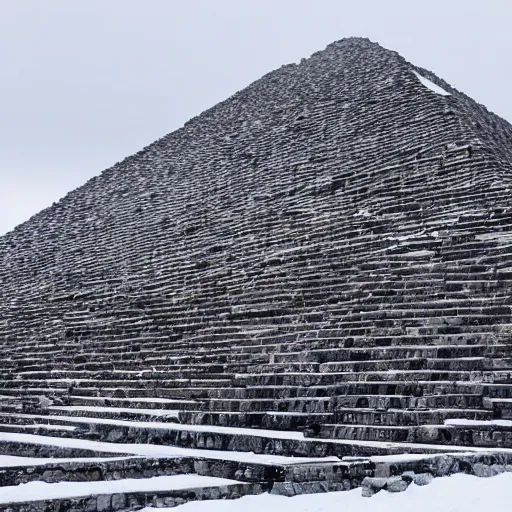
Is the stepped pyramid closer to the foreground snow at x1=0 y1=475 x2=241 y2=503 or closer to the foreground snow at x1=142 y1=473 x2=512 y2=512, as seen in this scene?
the foreground snow at x1=142 y1=473 x2=512 y2=512

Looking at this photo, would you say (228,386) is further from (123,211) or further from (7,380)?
(123,211)

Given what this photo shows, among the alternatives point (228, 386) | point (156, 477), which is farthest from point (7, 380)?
point (156, 477)

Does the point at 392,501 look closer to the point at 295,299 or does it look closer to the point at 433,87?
the point at 295,299

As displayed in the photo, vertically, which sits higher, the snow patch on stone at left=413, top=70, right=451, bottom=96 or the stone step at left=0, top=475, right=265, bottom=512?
the snow patch on stone at left=413, top=70, right=451, bottom=96

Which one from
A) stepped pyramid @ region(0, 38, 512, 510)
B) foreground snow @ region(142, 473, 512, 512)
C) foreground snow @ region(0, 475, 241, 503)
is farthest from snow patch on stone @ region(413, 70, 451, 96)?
foreground snow @ region(0, 475, 241, 503)

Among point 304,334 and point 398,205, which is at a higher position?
point 398,205

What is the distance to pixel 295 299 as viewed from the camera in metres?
8.71

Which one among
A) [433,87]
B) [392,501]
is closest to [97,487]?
[392,501]

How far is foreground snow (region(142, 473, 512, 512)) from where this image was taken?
12.8ft

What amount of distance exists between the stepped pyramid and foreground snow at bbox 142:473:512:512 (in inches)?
4.5

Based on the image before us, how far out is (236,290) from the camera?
9734mm

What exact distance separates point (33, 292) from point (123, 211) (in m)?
3.22

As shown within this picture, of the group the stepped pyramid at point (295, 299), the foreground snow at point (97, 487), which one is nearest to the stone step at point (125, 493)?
the foreground snow at point (97, 487)

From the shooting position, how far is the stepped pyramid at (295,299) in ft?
19.4
